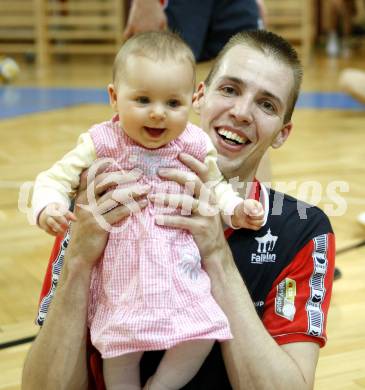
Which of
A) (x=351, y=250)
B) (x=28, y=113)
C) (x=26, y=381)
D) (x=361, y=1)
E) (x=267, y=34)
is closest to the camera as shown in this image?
(x=26, y=381)

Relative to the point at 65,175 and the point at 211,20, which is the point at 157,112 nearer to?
the point at 65,175

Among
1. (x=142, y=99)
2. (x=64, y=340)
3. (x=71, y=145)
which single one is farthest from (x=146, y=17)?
(x=71, y=145)

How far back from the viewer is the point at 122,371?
1.37 metres

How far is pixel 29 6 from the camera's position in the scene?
9.73 m

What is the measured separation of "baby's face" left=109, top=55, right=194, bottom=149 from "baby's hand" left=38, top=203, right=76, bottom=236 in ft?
0.55

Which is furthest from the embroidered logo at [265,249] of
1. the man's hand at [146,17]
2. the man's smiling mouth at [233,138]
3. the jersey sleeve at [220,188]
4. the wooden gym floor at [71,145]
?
the man's hand at [146,17]

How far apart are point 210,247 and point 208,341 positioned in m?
0.16

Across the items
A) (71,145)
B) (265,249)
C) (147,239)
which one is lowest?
(71,145)

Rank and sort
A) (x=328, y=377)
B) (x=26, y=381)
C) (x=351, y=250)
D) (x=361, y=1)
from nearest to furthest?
(x=26, y=381), (x=328, y=377), (x=351, y=250), (x=361, y=1)

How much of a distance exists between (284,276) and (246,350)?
0.19 metres

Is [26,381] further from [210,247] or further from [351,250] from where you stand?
[351,250]

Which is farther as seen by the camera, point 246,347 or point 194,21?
point 194,21

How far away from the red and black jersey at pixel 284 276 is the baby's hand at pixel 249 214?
12 centimetres

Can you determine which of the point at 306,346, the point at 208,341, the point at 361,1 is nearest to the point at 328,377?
the point at 306,346
